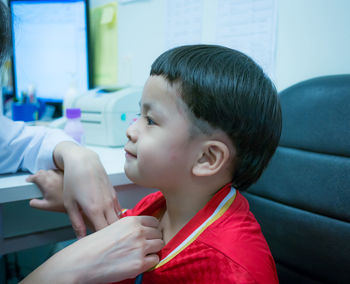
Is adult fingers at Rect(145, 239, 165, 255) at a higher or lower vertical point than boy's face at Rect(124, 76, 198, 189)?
lower

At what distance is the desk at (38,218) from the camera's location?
85 cm

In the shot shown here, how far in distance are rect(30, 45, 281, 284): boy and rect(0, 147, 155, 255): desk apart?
29cm

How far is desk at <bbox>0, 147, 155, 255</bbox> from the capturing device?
854 mm

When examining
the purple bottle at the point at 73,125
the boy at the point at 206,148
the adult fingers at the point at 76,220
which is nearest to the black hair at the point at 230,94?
the boy at the point at 206,148

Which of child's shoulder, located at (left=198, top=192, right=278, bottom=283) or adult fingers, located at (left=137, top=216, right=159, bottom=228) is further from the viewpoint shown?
adult fingers, located at (left=137, top=216, right=159, bottom=228)

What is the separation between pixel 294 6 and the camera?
36.9 inches

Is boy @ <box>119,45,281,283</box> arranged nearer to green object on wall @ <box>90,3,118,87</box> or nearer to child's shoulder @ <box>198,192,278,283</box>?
child's shoulder @ <box>198,192,278,283</box>

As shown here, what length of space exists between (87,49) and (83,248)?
1.30 metres

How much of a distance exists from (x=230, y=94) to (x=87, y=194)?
0.36 metres

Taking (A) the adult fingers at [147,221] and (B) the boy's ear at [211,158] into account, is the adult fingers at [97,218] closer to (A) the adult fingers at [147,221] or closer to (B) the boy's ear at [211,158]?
(A) the adult fingers at [147,221]

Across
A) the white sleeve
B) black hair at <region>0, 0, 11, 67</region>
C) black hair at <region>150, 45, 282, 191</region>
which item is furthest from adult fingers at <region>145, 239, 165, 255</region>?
black hair at <region>0, 0, 11, 67</region>

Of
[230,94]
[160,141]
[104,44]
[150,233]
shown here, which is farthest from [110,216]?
[104,44]

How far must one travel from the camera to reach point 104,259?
0.57 meters

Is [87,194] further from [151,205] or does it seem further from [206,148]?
[206,148]
